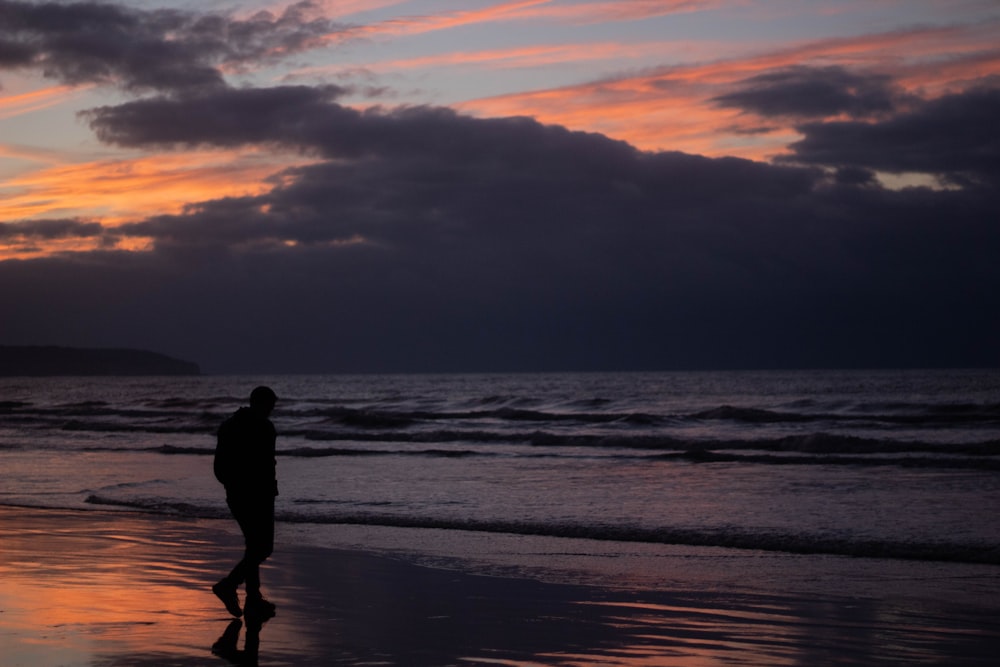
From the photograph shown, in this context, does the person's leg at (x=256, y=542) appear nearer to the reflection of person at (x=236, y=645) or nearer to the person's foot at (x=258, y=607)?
the person's foot at (x=258, y=607)

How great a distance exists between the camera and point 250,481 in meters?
7.41

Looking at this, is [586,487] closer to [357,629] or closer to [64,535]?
[64,535]

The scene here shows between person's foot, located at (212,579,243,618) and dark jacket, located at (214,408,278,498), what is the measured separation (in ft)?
2.16

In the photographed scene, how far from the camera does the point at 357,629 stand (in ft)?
22.6

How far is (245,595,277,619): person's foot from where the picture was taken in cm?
724

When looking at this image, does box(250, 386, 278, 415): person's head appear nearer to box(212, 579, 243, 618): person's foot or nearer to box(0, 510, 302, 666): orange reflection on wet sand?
box(212, 579, 243, 618): person's foot

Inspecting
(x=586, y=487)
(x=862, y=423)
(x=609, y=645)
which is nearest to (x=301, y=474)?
(x=586, y=487)

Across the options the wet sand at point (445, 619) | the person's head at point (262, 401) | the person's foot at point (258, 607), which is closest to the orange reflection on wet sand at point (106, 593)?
the wet sand at point (445, 619)

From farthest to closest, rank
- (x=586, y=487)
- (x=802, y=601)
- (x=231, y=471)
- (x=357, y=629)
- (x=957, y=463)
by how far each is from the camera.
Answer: (x=957, y=463), (x=586, y=487), (x=802, y=601), (x=231, y=471), (x=357, y=629)

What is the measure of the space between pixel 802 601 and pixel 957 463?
44.2 feet

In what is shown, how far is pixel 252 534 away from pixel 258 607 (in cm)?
51

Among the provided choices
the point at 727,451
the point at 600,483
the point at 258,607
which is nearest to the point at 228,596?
the point at 258,607

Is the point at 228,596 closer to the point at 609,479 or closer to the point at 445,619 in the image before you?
the point at 445,619

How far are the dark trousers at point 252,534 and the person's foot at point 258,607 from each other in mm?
46
